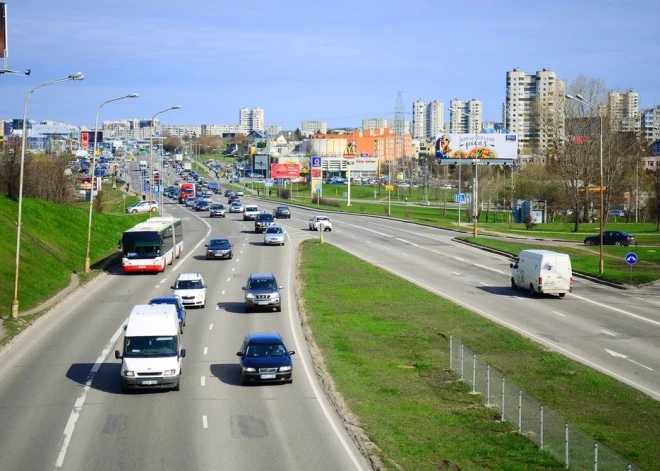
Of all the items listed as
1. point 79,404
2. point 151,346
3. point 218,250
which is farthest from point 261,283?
point 218,250

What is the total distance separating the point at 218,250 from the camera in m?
59.5

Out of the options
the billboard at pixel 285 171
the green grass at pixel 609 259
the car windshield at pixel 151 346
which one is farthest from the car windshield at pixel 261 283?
the billboard at pixel 285 171

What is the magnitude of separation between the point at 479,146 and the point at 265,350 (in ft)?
314

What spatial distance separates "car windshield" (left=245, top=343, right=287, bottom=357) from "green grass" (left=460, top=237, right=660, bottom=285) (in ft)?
99.4

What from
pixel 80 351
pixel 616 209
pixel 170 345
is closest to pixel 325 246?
pixel 80 351

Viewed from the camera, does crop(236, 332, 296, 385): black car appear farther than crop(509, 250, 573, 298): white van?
No

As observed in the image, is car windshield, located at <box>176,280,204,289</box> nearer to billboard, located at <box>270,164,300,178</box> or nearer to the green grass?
the green grass

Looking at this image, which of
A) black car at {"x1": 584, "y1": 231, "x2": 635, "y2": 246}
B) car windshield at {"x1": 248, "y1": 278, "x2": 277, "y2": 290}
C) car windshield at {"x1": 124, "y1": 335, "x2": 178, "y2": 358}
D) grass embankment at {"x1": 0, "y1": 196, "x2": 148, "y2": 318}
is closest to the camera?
car windshield at {"x1": 124, "y1": 335, "x2": 178, "y2": 358}

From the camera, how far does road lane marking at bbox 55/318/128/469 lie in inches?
760

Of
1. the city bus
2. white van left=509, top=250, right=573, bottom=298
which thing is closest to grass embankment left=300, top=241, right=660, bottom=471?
white van left=509, top=250, right=573, bottom=298

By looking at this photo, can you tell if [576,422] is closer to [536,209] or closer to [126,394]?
[126,394]

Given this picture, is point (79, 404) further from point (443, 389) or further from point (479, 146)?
point (479, 146)

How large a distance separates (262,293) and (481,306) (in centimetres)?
1102

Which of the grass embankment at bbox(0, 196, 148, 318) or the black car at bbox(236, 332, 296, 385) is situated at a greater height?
the grass embankment at bbox(0, 196, 148, 318)
